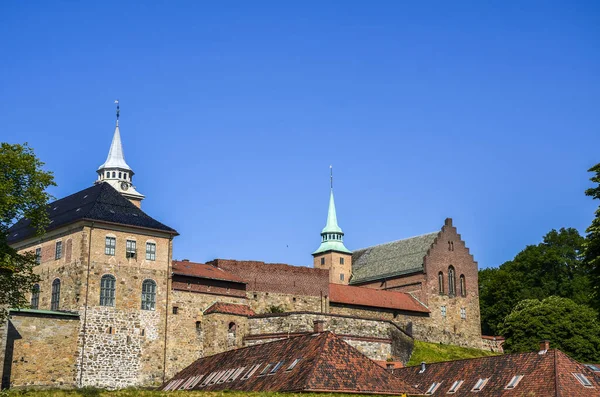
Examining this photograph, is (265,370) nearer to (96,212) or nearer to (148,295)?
(148,295)

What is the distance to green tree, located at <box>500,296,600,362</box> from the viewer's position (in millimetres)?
75688

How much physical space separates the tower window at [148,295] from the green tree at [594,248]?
28.9 m

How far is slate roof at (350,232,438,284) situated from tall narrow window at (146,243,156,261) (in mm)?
32044

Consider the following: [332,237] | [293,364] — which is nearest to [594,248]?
[293,364]

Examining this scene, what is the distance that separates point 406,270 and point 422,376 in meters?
37.2

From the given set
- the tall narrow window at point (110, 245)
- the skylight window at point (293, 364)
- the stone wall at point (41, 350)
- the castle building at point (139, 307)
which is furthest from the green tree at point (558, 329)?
the stone wall at point (41, 350)

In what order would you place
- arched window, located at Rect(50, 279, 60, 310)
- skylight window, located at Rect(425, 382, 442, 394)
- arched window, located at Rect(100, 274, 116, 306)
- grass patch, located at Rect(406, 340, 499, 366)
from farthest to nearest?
grass patch, located at Rect(406, 340, 499, 366), arched window, located at Rect(50, 279, 60, 310), arched window, located at Rect(100, 274, 116, 306), skylight window, located at Rect(425, 382, 442, 394)

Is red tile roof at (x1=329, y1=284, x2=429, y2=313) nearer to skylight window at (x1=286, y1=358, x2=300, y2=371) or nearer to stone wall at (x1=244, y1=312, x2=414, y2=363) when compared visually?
stone wall at (x1=244, y1=312, x2=414, y2=363)

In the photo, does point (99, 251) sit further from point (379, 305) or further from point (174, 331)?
point (379, 305)

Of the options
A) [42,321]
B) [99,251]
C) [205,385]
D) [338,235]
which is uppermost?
[338,235]

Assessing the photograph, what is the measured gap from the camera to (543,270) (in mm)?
101750

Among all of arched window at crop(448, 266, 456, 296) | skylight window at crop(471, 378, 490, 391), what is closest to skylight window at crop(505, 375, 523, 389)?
skylight window at crop(471, 378, 490, 391)

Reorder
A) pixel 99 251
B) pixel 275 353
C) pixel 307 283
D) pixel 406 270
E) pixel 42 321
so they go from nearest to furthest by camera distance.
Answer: pixel 275 353
pixel 42 321
pixel 99 251
pixel 307 283
pixel 406 270

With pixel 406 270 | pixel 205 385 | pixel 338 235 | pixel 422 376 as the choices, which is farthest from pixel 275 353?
pixel 338 235
